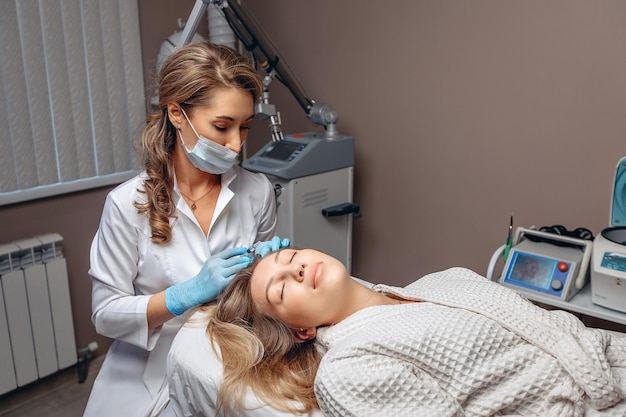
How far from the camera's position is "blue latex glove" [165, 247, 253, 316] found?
128cm

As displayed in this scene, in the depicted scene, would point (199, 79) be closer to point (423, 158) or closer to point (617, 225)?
point (423, 158)

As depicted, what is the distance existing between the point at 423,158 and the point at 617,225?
32.0 inches

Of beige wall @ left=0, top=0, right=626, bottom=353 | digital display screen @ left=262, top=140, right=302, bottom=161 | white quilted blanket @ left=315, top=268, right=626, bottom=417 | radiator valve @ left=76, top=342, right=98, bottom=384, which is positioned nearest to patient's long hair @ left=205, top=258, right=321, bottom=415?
white quilted blanket @ left=315, top=268, right=626, bottom=417

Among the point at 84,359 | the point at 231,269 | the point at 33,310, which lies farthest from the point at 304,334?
the point at 84,359

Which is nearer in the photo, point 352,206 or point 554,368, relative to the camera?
point 554,368

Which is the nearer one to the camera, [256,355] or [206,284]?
[256,355]

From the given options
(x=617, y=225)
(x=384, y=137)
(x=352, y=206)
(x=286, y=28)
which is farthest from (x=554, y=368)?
(x=286, y=28)

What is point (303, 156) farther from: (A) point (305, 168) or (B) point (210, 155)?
(B) point (210, 155)

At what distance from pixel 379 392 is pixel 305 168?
126 cm

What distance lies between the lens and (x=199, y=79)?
1342mm

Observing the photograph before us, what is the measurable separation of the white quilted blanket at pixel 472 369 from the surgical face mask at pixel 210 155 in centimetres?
58

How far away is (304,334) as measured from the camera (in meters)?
1.25

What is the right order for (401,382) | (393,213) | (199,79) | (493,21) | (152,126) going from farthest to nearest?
1. (393,213)
2. (493,21)
3. (152,126)
4. (199,79)
5. (401,382)

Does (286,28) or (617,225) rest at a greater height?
(286,28)
